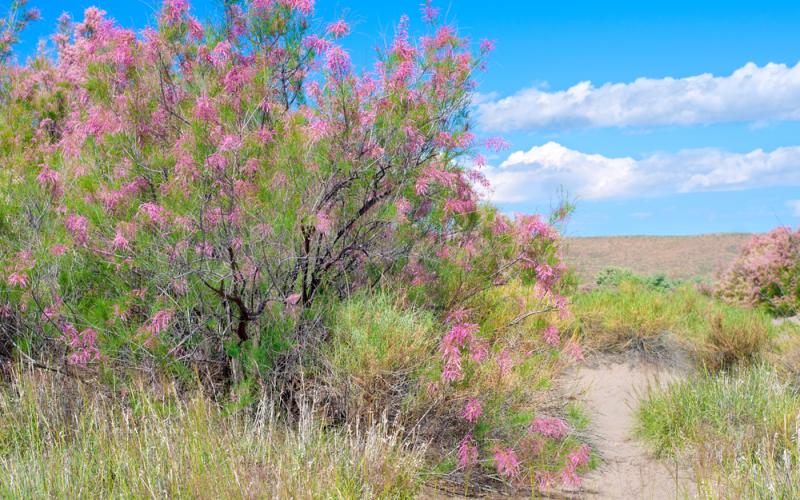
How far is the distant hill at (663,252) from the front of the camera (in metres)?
37.2

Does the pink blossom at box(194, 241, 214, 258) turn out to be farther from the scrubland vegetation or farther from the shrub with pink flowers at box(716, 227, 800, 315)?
the shrub with pink flowers at box(716, 227, 800, 315)

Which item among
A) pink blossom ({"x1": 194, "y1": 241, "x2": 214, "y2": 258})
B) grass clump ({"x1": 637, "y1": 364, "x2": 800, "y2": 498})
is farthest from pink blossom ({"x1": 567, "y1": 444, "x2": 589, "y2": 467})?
pink blossom ({"x1": 194, "y1": 241, "x2": 214, "y2": 258})

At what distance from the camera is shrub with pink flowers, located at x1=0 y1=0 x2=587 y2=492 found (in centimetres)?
607

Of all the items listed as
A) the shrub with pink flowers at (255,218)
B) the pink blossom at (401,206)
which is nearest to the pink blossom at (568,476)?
the shrub with pink flowers at (255,218)

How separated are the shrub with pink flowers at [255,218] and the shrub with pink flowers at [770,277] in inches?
302

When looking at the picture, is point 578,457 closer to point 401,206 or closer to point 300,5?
point 401,206

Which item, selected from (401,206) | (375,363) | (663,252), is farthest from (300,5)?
(663,252)

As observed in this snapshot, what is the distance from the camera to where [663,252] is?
4281cm

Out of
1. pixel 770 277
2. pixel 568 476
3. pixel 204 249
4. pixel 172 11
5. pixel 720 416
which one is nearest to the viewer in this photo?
pixel 204 249

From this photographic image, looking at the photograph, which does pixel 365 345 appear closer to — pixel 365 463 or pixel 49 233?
pixel 365 463

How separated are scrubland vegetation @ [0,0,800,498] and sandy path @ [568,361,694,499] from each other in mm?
300

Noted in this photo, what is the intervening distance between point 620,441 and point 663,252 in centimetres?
3661

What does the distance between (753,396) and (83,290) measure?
647 centimetres

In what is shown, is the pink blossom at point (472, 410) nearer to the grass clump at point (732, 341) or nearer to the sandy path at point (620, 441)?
the sandy path at point (620, 441)
